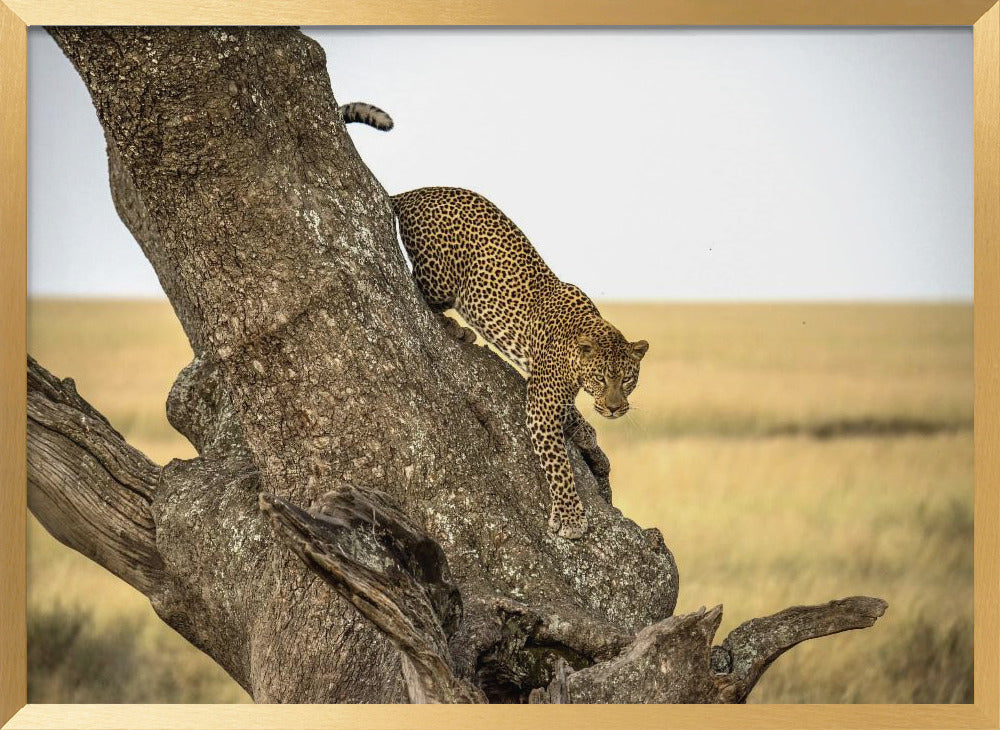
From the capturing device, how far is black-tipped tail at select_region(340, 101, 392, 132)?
19.4 feet

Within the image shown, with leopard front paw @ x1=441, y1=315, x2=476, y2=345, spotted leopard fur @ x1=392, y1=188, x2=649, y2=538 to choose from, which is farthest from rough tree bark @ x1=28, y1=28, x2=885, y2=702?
spotted leopard fur @ x1=392, y1=188, x2=649, y2=538

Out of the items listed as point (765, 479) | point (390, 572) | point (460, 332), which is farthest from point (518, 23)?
point (765, 479)

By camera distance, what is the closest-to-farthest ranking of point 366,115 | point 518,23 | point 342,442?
point 518,23 → point 342,442 → point 366,115

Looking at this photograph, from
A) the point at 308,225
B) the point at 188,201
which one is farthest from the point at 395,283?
the point at 188,201

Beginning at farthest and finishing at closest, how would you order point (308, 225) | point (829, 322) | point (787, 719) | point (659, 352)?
1. point (659, 352)
2. point (829, 322)
3. point (308, 225)
4. point (787, 719)

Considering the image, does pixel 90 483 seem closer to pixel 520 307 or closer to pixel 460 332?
pixel 460 332

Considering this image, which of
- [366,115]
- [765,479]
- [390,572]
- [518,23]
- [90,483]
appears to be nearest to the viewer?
[390,572]

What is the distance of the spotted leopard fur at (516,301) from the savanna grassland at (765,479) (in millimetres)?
232

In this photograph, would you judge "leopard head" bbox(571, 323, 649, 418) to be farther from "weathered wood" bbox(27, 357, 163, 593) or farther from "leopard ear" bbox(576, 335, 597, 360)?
"weathered wood" bbox(27, 357, 163, 593)

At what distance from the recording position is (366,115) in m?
6.05

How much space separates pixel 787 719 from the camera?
4.96 m

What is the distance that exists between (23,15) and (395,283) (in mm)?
1768

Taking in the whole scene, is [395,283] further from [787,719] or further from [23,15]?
[787,719]

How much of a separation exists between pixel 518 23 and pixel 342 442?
70.3 inches
